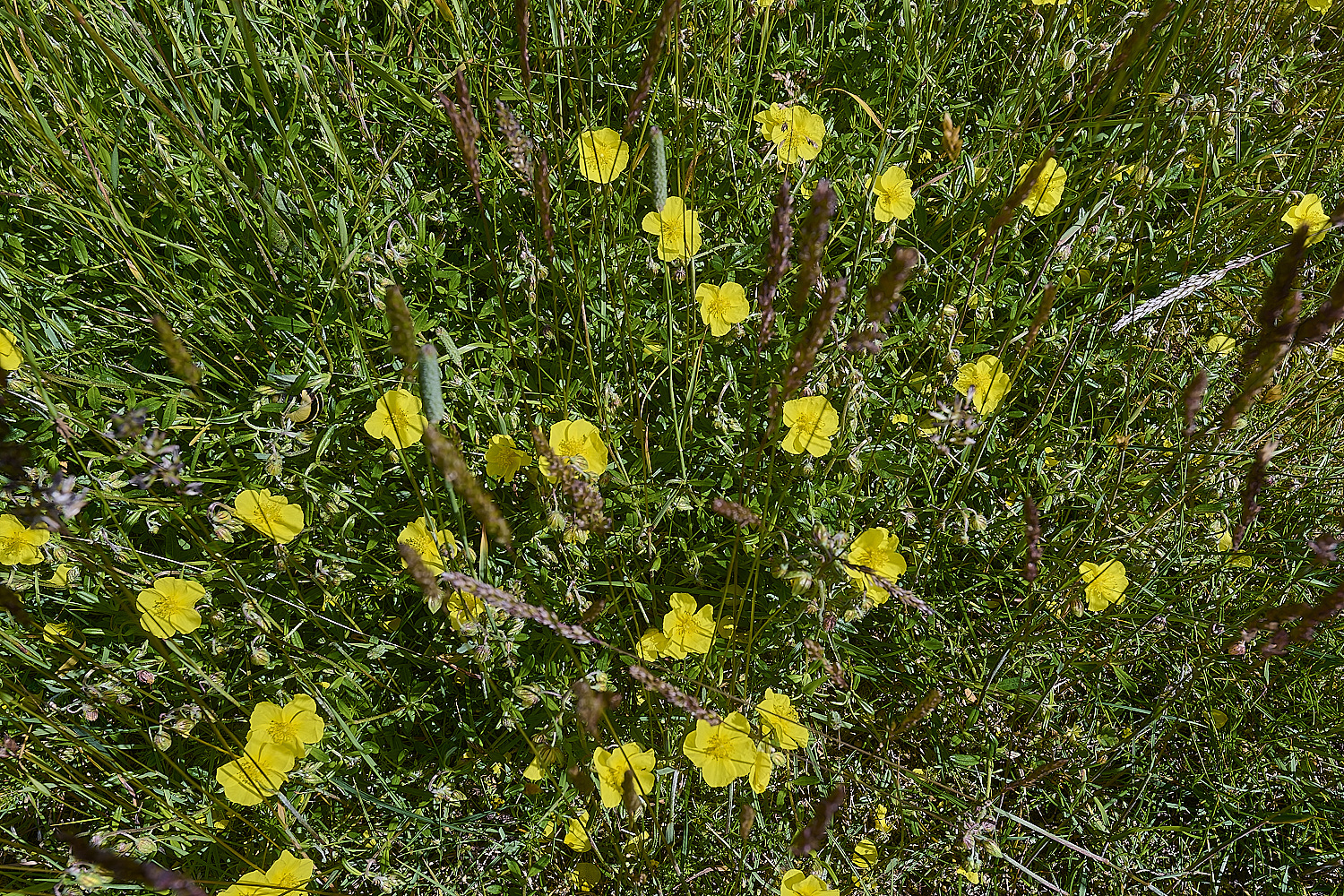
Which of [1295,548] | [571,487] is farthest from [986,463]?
[571,487]

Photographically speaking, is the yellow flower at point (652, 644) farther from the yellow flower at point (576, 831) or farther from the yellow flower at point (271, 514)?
the yellow flower at point (271, 514)

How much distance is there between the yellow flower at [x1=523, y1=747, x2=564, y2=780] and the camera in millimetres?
1859

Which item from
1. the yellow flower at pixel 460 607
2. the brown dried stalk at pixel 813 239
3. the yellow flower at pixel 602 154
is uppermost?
the brown dried stalk at pixel 813 239

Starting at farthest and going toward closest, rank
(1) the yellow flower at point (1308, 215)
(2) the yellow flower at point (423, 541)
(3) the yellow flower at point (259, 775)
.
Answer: (1) the yellow flower at point (1308, 215) < (2) the yellow flower at point (423, 541) < (3) the yellow flower at point (259, 775)

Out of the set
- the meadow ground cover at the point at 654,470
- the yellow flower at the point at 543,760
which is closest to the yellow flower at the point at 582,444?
the meadow ground cover at the point at 654,470

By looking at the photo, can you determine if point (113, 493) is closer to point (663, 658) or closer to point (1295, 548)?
point (663, 658)

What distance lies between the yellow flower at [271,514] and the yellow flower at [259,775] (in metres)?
0.46

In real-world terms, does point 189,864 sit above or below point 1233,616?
below

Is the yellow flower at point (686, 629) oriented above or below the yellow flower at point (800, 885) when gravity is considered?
above

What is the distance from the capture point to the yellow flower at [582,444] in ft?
6.88

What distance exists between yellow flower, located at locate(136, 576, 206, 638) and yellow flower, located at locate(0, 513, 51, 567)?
281mm

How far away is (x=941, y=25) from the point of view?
281cm

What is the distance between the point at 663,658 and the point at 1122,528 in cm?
137

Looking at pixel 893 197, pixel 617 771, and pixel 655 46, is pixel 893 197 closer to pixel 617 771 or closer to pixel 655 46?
pixel 655 46
